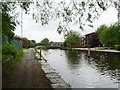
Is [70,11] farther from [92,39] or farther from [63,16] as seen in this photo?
[92,39]

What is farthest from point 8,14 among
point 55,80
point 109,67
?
point 109,67

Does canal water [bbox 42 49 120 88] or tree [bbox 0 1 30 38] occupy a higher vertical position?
tree [bbox 0 1 30 38]

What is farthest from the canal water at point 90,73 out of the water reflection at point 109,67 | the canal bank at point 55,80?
the canal bank at point 55,80

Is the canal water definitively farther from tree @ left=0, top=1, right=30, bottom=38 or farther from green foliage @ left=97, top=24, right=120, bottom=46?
green foliage @ left=97, top=24, right=120, bottom=46

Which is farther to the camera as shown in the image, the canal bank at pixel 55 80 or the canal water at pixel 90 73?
the canal water at pixel 90 73

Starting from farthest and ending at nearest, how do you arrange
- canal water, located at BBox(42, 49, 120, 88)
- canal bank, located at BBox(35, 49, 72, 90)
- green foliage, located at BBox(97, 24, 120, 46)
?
green foliage, located at BBox(97, 24, 120, 46) < canal water, located at BBox(42, 49, 120, 88) < canal bank, located at BBox(35, 49, 72, 90)

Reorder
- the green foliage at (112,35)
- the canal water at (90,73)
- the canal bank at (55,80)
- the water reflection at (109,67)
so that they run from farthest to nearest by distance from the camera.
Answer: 1. the green foliage at (112,35)
2. the water reflection at (109,67)
3. the canal water at (90,73)
4. the canal bank at (55,80)

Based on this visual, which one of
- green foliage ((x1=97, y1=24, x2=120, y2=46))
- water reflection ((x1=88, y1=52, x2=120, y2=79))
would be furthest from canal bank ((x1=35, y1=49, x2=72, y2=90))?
green foliage ((x1=97, y1=24, x2=120, y2=46))

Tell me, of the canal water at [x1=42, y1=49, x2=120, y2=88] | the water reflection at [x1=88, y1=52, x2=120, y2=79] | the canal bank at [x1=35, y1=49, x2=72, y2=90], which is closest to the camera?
the canal bank at [x1=35, y1=49, x2=72, y2=90]

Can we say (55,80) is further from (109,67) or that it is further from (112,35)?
(112,35)

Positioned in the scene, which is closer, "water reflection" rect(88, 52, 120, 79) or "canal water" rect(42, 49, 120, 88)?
"canal water" rect(42, 49, 120, 88)

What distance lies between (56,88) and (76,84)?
4.54 metres

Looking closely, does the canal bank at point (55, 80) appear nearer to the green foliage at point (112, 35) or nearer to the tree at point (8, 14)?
the tree at point (8, 14)

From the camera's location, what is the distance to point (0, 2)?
48.7ft
